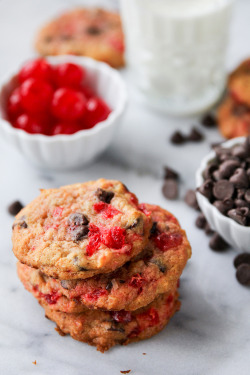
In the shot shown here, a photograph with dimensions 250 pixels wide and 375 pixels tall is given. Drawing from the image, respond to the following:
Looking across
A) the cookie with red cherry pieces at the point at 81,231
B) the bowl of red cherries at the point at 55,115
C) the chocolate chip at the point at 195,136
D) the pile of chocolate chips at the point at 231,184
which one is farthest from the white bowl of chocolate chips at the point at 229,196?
the bowl of red cherries at the point at 55,115

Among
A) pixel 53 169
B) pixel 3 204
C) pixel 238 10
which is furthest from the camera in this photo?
pixel 238 10

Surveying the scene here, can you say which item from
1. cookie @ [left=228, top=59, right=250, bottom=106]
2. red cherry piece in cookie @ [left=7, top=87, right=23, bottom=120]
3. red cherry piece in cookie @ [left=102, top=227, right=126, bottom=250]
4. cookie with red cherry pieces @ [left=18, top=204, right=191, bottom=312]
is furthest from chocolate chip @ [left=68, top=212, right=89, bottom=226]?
cookie @ [left=228, top=59, right=250, bottom=106]

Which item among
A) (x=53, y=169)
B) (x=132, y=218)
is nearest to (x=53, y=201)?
(x=132, y=218)

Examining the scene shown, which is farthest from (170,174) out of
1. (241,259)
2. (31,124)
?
(31,124)

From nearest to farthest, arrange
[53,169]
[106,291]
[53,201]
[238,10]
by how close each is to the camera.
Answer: [106,291]
[53,201]
[53,169]
[238,10]

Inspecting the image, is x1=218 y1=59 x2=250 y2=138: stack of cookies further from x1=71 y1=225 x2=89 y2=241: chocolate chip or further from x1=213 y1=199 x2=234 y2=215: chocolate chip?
x1=71 y1=225 x2=89 y2=241: chocolate chip

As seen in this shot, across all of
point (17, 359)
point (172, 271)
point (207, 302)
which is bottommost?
point (207, 302)

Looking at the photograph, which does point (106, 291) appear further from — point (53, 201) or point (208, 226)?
point (208, 226)
